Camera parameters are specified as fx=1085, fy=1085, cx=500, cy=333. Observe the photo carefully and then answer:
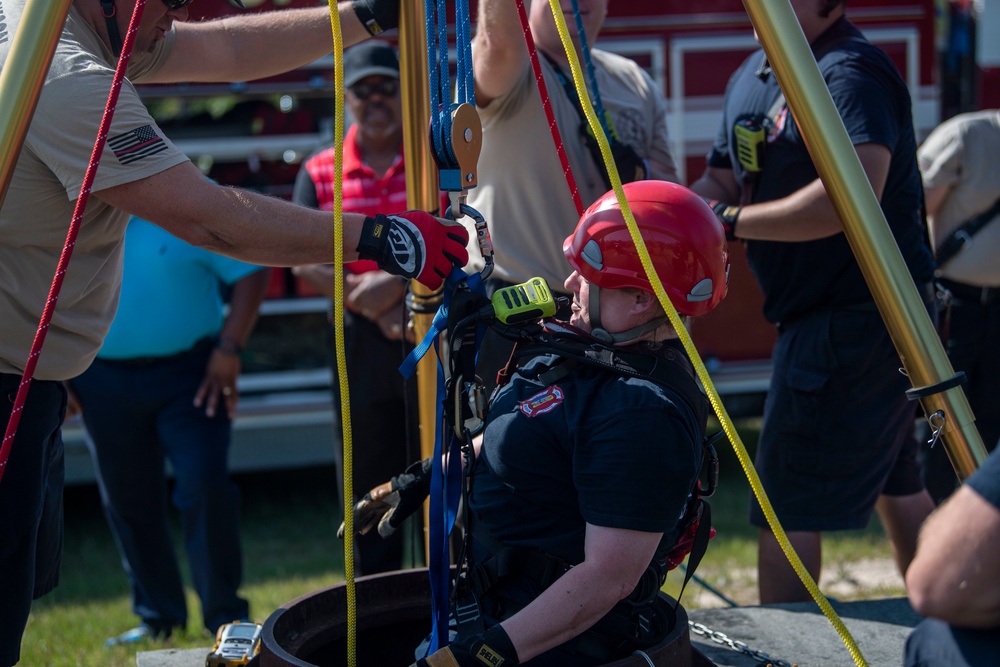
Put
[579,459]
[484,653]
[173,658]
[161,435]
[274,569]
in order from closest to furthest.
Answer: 1. [484,653]
2. [579,459]
3. [173,658]
4. [161,435]
5. [274,569]

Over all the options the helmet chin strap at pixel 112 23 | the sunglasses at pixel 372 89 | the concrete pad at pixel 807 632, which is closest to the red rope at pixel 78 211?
the helmet chin strap at pixel 112 23

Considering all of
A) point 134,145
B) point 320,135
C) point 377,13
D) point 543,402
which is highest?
point 320,135

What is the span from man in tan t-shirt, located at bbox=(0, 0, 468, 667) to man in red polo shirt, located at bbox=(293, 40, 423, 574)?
1503 mm

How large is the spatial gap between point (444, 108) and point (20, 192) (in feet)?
3.34

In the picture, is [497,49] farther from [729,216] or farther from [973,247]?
[973,247]

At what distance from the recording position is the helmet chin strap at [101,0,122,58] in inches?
102

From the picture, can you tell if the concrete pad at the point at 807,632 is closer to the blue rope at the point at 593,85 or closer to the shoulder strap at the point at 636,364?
the shoulder strap at the point at 636,364

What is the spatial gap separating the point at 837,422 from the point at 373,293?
189 cm

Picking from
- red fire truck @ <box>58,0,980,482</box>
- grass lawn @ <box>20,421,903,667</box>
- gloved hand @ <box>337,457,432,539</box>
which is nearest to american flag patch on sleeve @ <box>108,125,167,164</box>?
gloved hand @ <box>337,457,432,539</box>

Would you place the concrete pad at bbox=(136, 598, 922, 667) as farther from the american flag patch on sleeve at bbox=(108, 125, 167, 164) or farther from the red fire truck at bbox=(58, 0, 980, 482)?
the red fire truck at bbox=(58, 0, 980, 482)

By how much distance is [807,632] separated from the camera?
322cm

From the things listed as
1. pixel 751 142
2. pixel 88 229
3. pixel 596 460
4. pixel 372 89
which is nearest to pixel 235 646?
pixel 88 229

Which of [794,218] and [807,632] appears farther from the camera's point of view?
[794,218]

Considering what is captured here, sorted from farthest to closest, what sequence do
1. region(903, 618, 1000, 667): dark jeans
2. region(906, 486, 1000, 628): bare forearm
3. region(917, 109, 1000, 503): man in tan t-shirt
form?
region(917, 109, 1000, 503): man in tan t-shirt < region(903, 618, 1000, 667): dark jeans < region(906, 486, 1000, 628): bare forearm
